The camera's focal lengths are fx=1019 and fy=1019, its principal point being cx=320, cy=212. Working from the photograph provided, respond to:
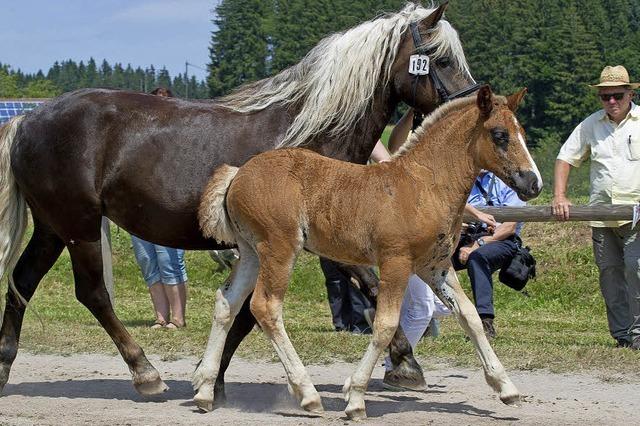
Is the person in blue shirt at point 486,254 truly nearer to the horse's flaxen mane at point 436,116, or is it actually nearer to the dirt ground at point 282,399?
the dirt ground at point 282,399

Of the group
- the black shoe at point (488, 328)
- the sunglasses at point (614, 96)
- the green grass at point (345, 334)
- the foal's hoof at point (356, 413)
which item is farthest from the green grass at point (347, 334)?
the foal's hoof at point (356, 413)

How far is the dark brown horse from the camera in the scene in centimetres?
608

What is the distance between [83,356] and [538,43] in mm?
45943

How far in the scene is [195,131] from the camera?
6.13m

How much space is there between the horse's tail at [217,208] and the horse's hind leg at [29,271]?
156cm

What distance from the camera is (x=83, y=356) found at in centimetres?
808

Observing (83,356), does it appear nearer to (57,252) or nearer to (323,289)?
(57,252)

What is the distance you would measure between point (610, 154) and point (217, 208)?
3673mm

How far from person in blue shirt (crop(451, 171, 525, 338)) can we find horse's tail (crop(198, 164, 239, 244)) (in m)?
3.26

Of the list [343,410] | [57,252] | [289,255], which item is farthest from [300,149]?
[57,252]

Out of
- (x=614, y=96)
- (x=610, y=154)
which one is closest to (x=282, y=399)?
(x=610, y=154)

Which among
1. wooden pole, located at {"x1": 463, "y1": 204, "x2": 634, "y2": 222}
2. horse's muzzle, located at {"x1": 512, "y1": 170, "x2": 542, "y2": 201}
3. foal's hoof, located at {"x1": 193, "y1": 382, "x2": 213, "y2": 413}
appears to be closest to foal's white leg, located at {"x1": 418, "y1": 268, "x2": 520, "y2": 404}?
horse's muzzle, located at {"x1": 512, "y1": 170, "x2": 542, "y2": 201}

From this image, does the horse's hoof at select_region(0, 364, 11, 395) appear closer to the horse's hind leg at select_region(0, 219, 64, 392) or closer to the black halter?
the horse's hind leg at select_region(0, 219, 64, 392)

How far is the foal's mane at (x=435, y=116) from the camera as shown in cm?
554
